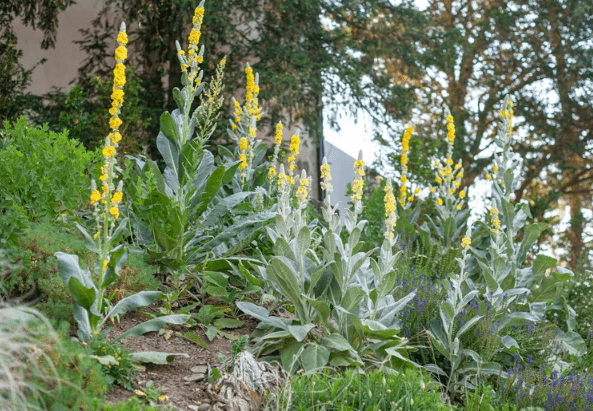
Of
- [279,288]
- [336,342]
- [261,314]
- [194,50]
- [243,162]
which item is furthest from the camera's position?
[243,162]

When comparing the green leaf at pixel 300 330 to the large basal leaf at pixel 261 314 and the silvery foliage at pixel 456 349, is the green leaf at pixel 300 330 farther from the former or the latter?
the silvery foliage at pixel 456 349

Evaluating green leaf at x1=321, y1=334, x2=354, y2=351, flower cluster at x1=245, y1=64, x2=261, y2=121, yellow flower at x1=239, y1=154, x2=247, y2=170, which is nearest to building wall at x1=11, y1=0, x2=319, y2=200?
flower cluster at x1=245, y1=64, x2=261, y2=121

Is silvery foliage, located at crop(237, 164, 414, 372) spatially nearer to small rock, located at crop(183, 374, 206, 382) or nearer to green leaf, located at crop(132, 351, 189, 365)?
small rock, located at crop(183, 374, 206, 382)

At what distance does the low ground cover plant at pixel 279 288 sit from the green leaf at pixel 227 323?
0.01 metres

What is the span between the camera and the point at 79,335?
2762 mm

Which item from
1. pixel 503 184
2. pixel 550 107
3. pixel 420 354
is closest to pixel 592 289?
pixel 503 184

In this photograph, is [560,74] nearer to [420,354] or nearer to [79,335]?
[420,354]

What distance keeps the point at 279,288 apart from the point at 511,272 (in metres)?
1.79

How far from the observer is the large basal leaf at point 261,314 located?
3230 mm

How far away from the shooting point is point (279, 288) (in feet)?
11.3

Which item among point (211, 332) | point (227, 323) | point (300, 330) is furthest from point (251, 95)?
point (300, 330)

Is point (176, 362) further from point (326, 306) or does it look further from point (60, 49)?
point (60, 49)

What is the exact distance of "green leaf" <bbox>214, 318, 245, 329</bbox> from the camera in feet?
11.6

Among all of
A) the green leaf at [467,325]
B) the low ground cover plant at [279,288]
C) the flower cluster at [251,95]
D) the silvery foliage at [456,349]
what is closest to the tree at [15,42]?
the low ground cover plant at [279,288]
